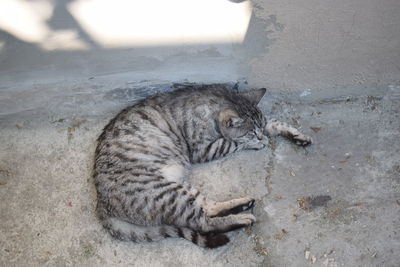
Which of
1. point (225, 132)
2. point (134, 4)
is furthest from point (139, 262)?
point (134, 4)

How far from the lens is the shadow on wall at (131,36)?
2562 millimetres

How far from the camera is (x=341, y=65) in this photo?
9.86 ft

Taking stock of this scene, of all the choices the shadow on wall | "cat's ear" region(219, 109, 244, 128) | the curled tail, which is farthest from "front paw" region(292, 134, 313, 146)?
the curled tail

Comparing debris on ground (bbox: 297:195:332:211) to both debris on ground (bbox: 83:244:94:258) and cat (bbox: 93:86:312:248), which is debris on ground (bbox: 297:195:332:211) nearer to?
cat (bbox: 93:86:312:248)

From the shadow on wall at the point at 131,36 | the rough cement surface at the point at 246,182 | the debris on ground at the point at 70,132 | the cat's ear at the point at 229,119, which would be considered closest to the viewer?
the shadow on wall at the point at 131,36

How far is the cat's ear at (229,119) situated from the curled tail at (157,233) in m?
0.83

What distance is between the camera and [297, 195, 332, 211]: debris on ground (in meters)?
2.84

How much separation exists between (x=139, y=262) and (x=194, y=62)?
1579 millimetres

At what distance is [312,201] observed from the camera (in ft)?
9.37

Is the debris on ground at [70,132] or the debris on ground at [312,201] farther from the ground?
the debris on ground at [70,132]

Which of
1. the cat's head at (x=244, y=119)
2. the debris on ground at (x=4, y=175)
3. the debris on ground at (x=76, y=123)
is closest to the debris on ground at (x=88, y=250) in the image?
the debris on ground at (x=4, y=175)

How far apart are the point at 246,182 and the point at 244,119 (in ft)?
1.67

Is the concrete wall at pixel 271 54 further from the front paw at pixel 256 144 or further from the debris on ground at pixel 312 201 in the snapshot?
the debris on ground at pixel 312 201

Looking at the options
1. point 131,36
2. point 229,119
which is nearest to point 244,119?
point 229,119
